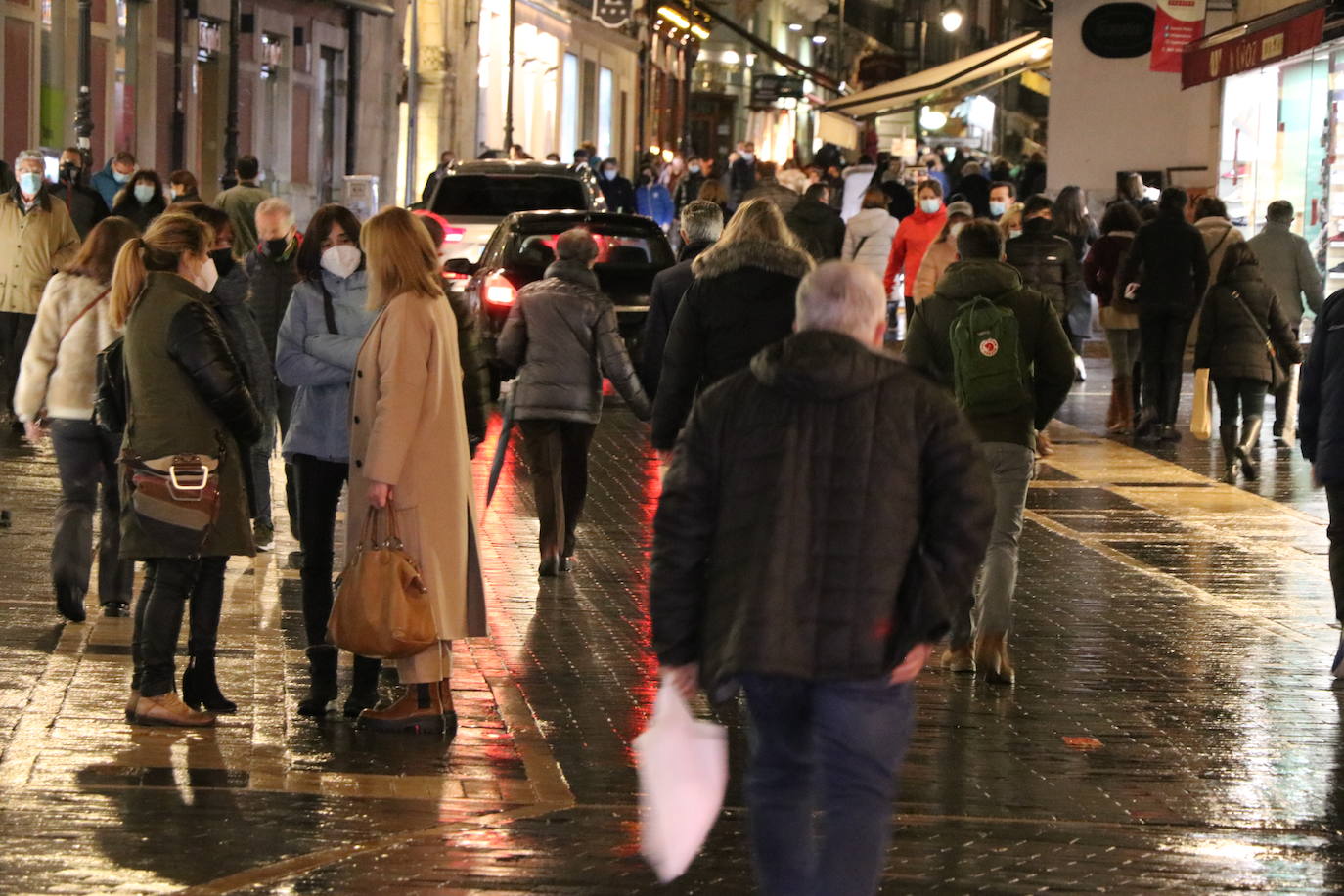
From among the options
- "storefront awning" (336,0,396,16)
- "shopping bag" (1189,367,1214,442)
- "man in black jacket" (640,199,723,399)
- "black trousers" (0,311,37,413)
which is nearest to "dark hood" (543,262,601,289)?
"man in black jacket" (640,199,723,399)

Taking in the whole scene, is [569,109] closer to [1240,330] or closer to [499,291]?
[499,291]

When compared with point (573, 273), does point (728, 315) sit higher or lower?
lower

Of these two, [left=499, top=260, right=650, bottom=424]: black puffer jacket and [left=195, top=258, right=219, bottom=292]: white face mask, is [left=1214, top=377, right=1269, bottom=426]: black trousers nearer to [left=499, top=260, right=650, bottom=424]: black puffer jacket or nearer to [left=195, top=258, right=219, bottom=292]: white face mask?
[left=499, top=260, right=650, bottom=424]: black puffer jacket

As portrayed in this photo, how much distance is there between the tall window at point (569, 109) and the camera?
5594 centimetres

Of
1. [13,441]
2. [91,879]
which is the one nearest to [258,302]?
[13,441]

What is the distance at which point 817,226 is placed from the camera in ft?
68.4

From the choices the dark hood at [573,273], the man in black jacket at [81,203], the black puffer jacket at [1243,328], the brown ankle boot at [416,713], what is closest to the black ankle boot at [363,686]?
the brown ankle boot at [416,713]

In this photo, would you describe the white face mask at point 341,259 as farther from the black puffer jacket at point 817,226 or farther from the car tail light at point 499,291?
the black puffer jacket at point 817,226

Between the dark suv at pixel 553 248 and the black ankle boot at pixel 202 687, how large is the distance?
35.4 ft

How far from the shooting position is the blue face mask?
1631 centimetres

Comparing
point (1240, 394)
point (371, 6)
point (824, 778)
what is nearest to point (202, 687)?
point (824, 778)

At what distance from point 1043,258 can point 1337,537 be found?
26.1ft

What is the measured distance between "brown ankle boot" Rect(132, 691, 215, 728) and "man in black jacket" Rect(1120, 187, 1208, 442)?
10775 millimetres

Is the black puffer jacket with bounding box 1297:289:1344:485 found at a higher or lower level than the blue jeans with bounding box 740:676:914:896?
higher
